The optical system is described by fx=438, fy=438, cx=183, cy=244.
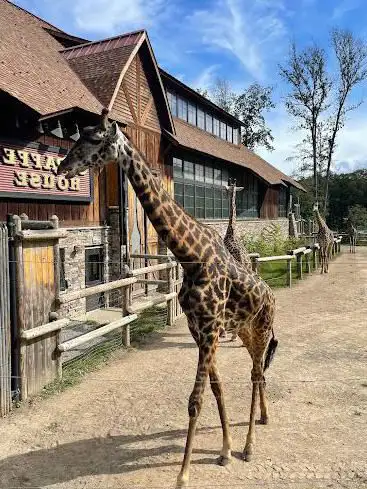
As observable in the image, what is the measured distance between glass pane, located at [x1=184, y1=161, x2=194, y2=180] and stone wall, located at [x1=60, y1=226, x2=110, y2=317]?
288 inches

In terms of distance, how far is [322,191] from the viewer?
143 ft

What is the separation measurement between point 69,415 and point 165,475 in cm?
177

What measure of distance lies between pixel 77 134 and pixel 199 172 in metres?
9.46

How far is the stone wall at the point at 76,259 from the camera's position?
1072 cm

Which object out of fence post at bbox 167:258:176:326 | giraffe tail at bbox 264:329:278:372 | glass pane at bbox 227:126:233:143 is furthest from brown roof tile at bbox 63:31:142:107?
glass pane at bbox 227:126:233:143

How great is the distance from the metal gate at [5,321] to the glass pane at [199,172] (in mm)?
14457

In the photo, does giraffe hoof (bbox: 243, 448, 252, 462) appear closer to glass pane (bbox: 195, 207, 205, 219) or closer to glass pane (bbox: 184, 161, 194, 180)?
glass pane (bbox: 184, 161, 194, 180)

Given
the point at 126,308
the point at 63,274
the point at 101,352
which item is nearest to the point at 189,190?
the point at 63,274

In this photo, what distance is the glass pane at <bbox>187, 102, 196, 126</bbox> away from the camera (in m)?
22.2

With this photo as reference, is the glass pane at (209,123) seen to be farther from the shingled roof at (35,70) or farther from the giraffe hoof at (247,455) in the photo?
the giraffe hoof at (247,455)

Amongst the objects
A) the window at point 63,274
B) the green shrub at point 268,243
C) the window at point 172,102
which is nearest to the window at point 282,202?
the green shrub at point 268,243

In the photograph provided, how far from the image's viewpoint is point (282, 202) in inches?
1326

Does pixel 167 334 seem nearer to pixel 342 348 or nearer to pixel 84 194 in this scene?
pixel 342 348

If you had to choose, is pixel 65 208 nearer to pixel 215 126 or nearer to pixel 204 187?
pixel 204 187
